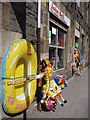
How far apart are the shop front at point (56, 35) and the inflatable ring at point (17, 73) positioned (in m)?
2.46

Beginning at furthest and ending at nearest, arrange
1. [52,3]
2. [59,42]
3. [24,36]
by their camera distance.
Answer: [59,42], [52,3], [24,36]

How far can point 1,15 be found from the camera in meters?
2.76

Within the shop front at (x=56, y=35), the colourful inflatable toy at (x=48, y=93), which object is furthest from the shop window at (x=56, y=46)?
the colourful inflatable toy at (x=48, y=93)

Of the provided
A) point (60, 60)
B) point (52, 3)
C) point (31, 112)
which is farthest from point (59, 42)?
point (31, 112)

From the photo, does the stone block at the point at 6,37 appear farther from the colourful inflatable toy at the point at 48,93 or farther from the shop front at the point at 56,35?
the shop front at the point at 56,35

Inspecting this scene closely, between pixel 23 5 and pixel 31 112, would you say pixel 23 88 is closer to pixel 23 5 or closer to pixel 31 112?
pixel 31 112

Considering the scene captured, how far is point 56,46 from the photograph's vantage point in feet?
21.4

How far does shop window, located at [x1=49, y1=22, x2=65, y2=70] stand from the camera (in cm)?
598

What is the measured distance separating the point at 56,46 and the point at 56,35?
19.0 inches

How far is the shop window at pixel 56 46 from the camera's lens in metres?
5.98

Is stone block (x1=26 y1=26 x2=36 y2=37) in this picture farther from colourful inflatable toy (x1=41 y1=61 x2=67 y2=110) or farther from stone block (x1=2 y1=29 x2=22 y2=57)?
colourful inflatable toy (x1=41 y1=61 x2=67 y2=110)

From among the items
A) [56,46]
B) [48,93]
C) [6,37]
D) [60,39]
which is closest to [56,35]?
[56,46]

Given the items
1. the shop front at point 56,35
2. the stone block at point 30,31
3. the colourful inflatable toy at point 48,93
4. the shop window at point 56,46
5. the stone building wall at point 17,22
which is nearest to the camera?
the stone building wall at point 17,22

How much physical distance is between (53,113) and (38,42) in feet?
6.20
